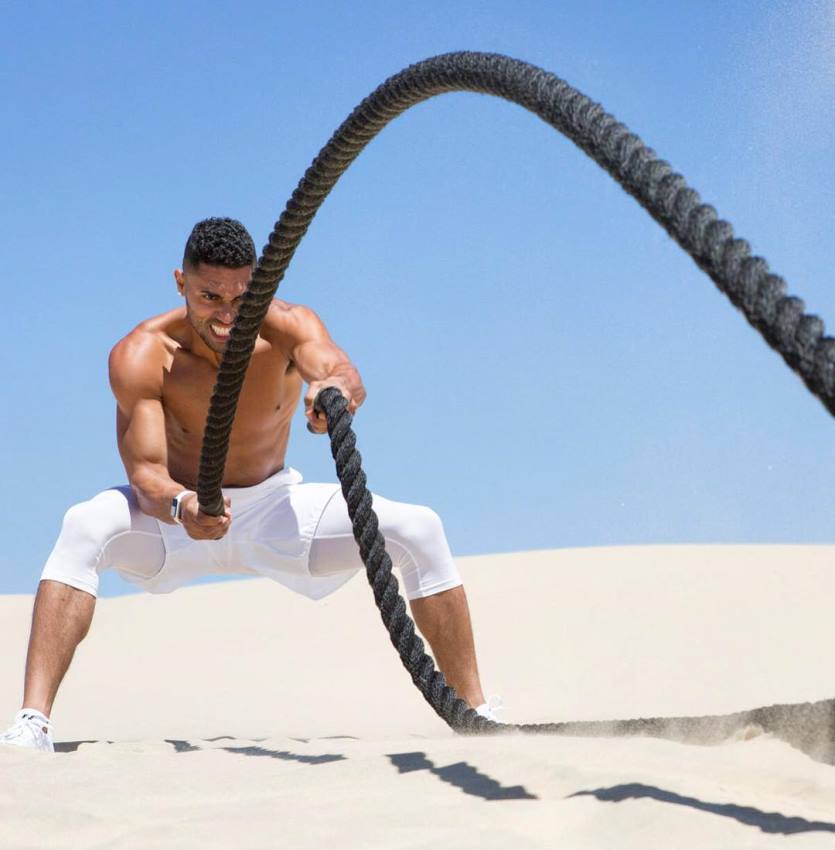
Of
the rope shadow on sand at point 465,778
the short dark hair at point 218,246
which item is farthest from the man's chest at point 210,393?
the rope shadow on sand at point 465,778

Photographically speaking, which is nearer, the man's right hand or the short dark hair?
the man's right hand

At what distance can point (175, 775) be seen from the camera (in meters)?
3.00

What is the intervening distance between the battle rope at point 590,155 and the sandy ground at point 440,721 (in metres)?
0.37

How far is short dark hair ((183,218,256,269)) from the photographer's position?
4824mm

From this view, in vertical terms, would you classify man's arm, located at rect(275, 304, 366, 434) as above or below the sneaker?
above

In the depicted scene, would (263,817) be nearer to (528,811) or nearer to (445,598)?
(528,811)

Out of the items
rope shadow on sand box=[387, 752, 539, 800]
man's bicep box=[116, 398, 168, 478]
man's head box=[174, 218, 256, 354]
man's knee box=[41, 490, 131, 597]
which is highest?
man's head box=[174, 218, 256, 354]

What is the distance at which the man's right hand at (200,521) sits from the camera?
462 centimetres

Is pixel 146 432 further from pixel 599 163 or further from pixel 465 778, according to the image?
pixel 599 163

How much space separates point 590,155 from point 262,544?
268cm

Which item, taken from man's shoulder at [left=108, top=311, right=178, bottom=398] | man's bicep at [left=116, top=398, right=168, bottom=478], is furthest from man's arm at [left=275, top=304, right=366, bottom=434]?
man's bicep at [left=116, top=398, right=168, bottom=478]

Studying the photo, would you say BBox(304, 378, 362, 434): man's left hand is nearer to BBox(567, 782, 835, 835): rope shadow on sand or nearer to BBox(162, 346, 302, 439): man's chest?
BBox(162, 346, 302, 439): man's chest

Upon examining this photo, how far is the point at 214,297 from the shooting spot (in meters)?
4.93

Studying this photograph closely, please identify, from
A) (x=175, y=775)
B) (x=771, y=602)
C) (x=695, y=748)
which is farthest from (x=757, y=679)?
(x=175, y=775)
